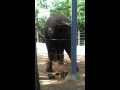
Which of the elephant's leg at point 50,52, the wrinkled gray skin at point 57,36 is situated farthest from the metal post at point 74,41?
the elephant's leg at point 50,52

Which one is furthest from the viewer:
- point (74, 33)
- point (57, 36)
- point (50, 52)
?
point (50, 52)

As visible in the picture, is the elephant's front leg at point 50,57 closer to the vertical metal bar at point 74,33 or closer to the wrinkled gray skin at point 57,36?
the wrinkled gray skin at point 57,36

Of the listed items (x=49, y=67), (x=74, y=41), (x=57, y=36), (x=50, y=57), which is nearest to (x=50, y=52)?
(x=50, y=57)

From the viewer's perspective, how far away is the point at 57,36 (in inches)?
370

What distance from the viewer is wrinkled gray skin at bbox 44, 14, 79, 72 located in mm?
9305

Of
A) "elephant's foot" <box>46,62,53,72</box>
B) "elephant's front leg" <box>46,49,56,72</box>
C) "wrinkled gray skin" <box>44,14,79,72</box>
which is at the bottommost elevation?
"elephant's foot" <box>46,62,53,72</box>

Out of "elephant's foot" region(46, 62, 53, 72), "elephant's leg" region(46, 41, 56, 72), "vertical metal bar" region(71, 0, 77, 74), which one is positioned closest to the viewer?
"vertical metal bar" region(71, 0, 77, 74)

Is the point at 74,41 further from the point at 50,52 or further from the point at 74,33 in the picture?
the point at 50,52

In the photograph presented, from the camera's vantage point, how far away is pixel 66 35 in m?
9.34

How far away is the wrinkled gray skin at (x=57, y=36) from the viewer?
366 inches

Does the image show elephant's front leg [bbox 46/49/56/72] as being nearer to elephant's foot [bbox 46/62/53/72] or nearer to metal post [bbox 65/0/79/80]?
elephant's foot [bbox 46/62/53/72]

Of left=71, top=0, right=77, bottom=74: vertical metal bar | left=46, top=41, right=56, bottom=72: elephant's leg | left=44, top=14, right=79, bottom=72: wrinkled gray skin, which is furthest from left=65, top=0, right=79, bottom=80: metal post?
left=46, top=41, right=56, bottom=72: elephant's leg
